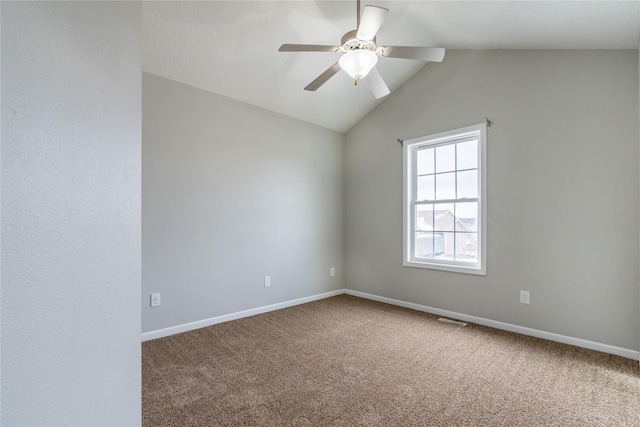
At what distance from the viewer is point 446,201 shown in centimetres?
362

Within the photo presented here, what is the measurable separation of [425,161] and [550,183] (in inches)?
52.3

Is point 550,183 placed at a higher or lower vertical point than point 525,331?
higher

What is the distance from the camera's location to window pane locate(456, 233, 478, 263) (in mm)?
3383

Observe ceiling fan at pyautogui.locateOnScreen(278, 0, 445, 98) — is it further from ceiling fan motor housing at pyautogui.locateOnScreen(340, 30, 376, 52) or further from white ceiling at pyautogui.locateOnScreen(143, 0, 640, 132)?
white ceiling at pyautogui.locateOnScreen(143, 0, 640, 132)

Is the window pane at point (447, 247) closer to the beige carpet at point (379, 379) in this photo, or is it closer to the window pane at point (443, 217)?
the window pane at point (443, 217)

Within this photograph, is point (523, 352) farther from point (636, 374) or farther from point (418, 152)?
point (418, 152)

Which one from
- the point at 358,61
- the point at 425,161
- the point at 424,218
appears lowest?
the point at 424,218

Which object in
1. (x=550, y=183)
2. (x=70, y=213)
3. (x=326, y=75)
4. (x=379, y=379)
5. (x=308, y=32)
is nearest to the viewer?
(x=70, y=213)

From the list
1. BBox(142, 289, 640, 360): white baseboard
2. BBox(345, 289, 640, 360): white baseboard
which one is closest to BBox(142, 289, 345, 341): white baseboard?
BBox(142, 289, 640, 360): white baseboard

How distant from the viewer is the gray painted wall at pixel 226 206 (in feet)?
9.56

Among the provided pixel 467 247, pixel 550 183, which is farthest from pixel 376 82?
pixel 467 247

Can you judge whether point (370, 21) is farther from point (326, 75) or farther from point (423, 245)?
point (423, 245)

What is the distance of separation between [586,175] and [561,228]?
0.49m

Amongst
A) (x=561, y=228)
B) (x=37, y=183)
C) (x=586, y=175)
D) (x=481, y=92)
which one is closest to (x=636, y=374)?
(x=561, y=228)
